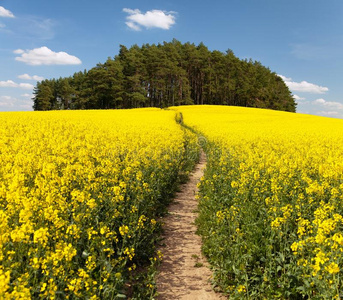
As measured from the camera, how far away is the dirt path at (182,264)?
4617 millimetres

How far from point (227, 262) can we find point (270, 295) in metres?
0.90

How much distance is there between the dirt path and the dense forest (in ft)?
210

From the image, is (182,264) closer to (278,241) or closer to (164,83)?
(278,241)

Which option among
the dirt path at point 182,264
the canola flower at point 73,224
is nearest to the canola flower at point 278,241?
the dirt path at point 182,264

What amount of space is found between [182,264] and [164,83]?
2910 inches

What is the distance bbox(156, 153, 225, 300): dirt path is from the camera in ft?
15.1

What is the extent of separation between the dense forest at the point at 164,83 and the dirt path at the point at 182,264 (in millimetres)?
63891

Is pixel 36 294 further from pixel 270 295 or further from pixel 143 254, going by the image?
pixel 270 295

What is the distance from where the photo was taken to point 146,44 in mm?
90000

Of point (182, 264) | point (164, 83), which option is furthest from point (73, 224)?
point (164, 83)

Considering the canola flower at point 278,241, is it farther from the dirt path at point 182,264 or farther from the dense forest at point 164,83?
the dense forest at point 164,83

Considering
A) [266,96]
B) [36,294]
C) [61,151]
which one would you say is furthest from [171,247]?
[266,96]

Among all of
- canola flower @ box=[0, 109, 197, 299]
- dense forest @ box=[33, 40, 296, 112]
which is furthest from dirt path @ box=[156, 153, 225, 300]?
dense forest @ box=[33, 40, 296, 112]

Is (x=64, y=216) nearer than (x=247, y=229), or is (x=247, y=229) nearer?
(x=64, y=216)
